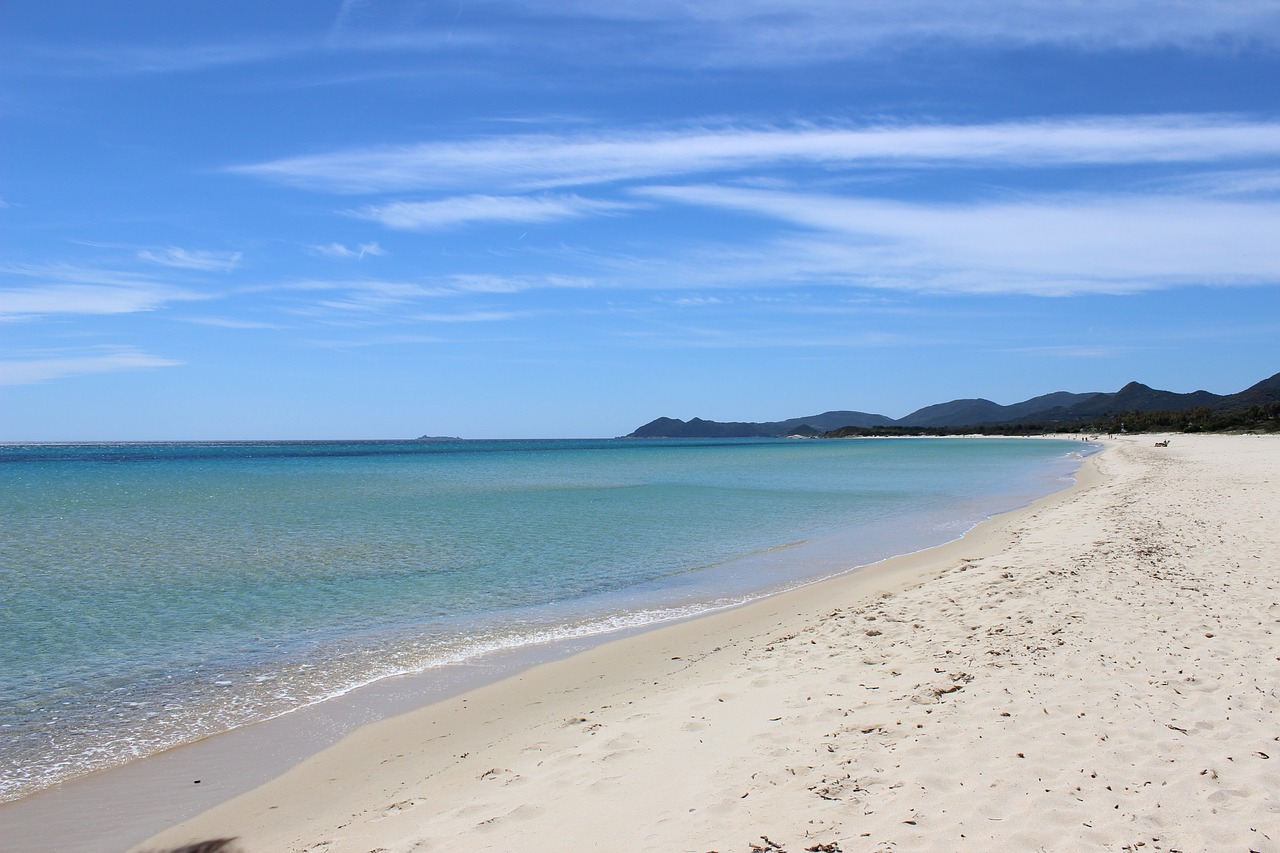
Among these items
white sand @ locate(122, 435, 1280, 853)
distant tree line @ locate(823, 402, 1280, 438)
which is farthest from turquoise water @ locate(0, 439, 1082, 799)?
distant tree line @ locate(823, 402, 1280, 438)

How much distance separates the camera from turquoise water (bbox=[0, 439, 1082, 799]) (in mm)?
7504

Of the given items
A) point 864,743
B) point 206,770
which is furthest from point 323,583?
point 864,743

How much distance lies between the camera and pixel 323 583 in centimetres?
1324

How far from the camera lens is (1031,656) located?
21.4ft

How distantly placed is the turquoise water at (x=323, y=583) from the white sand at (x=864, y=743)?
6.63 ft

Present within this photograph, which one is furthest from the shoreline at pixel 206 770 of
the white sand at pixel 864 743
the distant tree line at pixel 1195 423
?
the distant tree line at pixel 1195 423

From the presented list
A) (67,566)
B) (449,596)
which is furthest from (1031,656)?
(67,566)

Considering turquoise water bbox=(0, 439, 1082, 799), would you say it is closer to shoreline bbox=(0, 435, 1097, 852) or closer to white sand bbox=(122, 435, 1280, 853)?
shoreline bbox=(0, 435, 1097, 852)

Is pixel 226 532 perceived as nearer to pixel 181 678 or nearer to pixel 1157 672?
pixel 181 678

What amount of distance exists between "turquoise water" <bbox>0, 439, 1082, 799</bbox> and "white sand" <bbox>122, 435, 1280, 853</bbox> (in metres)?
2.02

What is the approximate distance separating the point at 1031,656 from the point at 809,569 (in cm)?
756

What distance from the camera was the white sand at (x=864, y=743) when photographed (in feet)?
12.8

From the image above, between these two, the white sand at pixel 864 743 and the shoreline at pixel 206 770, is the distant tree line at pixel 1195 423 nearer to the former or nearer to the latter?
the white sand at pixel 864 743

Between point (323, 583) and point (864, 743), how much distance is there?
11.0 metres
